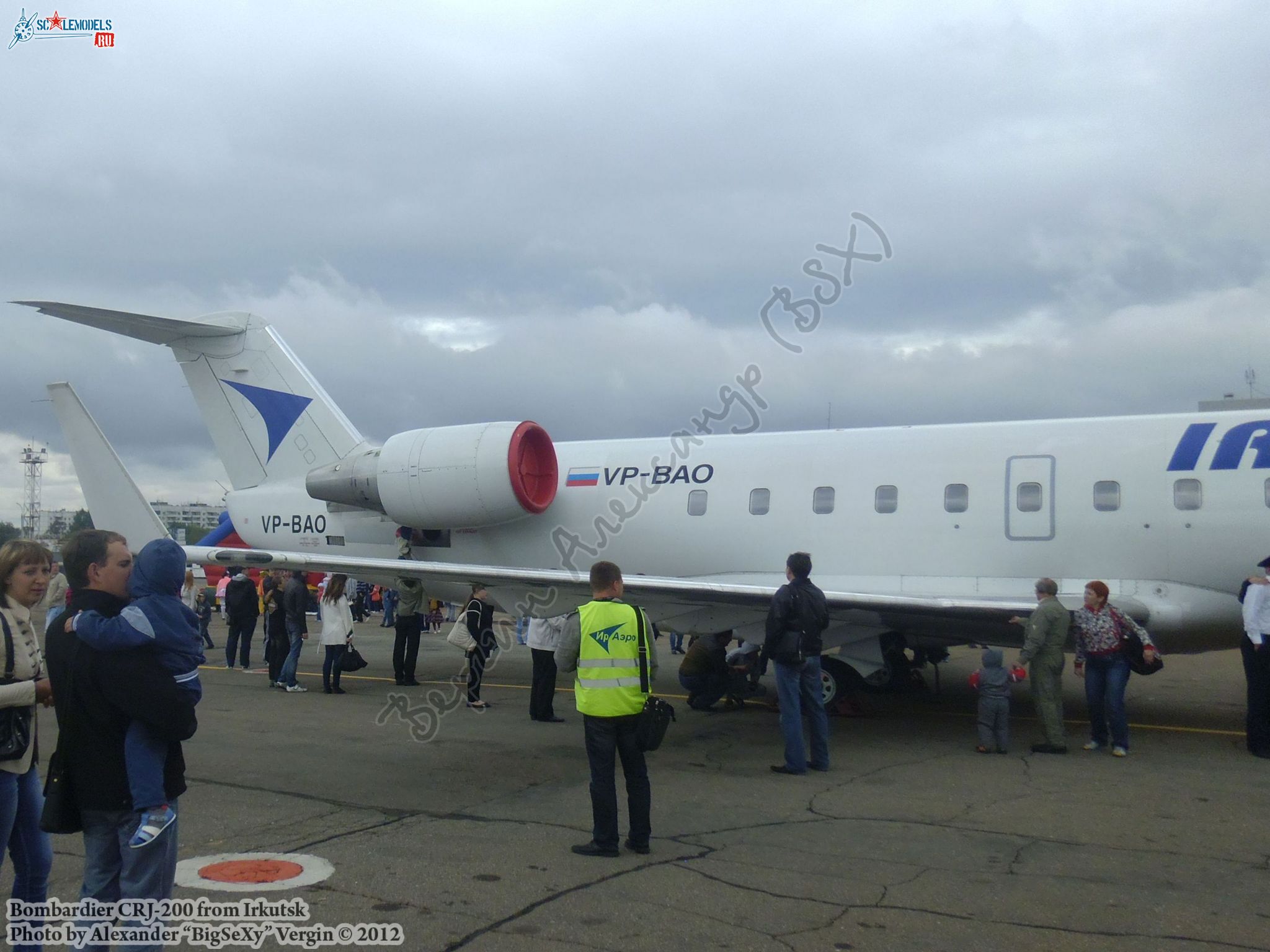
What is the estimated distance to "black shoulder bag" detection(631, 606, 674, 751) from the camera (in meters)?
5.89

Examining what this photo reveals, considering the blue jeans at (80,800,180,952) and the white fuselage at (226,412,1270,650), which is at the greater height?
the white fuselage at (226,412,1270,650)

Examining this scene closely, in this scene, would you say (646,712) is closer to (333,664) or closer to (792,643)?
(792,643)

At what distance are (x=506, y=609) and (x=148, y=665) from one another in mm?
6604

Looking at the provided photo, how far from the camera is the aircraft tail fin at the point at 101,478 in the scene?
31.5 ft

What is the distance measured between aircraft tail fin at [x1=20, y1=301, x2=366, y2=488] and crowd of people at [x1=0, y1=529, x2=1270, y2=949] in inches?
153

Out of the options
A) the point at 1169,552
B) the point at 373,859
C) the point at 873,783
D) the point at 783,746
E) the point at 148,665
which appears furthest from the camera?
the point at 1169,552

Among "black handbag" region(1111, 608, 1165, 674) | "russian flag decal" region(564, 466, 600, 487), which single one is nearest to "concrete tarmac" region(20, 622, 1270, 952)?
"black handbag" region(1111, 608, 1165, 674)

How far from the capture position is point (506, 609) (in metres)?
10.2

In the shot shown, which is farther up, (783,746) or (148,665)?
(148,665)

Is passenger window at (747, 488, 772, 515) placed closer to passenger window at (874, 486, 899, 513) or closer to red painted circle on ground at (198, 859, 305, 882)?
passenger window at (874, 486, 899, 513)

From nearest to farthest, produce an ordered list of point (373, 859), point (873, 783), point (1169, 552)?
point (373, 859) < point (873, 783) < point (1169, 552)

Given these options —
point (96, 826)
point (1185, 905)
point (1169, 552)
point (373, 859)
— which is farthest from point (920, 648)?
point (96, 826)

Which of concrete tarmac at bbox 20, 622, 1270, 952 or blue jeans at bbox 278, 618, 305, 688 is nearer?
concrete tarmac at bbox 20, 622, 1270, 952

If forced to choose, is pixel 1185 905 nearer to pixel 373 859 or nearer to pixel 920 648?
pixel 373 859
